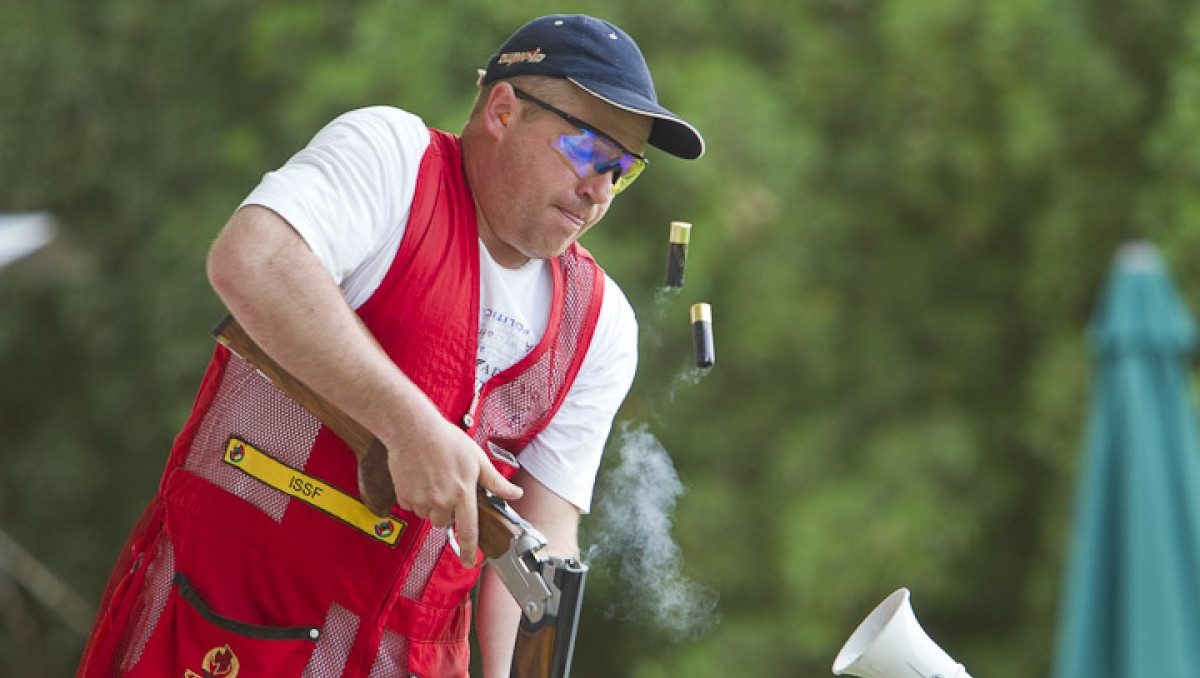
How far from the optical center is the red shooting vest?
2049mm

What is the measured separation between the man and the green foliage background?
369cm

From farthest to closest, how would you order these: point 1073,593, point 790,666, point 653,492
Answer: point 790,666 → point 1073,593 → point 653,492

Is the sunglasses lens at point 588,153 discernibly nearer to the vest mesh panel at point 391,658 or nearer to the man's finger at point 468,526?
the man's finger at point 468,526

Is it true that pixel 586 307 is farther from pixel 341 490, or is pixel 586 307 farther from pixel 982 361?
pixel 982 361

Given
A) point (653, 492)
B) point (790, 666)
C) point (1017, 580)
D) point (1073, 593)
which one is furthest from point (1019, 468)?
point (653, 492)

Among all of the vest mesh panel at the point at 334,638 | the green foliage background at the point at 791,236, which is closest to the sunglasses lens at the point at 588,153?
the vest mesh panel at the point at 334,638

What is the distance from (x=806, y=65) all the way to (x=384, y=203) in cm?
556

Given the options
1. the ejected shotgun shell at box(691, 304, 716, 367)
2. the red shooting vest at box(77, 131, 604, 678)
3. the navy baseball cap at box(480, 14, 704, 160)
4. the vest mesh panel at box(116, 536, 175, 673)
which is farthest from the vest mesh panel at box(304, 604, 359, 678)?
the navy baseball cap at box(480, 14, 704, 160)

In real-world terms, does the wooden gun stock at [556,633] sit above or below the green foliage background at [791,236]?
below

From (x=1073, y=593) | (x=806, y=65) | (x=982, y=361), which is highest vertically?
(x=806, y=65)

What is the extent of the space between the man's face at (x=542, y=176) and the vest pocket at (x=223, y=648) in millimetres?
641

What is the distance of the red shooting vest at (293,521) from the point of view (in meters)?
2.05

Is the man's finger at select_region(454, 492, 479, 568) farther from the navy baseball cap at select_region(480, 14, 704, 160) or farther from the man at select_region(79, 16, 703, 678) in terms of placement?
the navy baseball cap at select_region(480, 14, 704, 160)

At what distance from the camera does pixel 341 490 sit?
207cm
